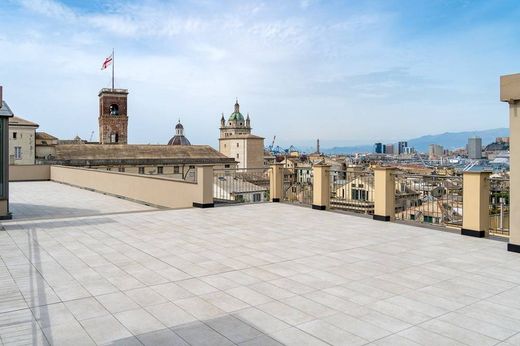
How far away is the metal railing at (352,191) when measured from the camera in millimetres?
10375

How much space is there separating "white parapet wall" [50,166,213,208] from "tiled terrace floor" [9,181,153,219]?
0.43 m

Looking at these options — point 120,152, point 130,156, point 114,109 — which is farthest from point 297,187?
point 114,109

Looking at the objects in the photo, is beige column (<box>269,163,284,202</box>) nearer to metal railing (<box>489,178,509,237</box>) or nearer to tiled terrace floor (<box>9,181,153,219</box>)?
tiled terrace floor (<box>9,181,153,219</box>)

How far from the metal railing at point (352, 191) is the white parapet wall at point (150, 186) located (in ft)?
11.3

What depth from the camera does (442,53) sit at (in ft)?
61.1

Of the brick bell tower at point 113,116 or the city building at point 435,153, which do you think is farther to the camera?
the brick bell tower at point 113,116

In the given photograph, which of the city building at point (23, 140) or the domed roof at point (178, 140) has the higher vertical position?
the domed roof at point (178, 140)

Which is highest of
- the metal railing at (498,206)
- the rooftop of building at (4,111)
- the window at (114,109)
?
the window at (114,109)

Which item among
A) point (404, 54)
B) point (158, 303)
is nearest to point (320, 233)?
point (158, 303)

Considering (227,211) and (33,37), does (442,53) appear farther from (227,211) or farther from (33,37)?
(33,37)

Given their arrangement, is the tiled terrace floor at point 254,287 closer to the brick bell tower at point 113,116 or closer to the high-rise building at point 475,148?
the high-rise building at point 475,148

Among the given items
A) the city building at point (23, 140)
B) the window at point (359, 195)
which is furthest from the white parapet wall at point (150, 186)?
the city building at point (23, 140)

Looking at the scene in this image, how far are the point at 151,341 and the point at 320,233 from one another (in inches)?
203

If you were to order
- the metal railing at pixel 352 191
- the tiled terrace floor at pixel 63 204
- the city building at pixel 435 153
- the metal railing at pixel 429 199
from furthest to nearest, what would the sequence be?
the city building at pixel 435 153, the tiled terrace floor at pixel 63 204, the metal railing at pixel 352 191, the metal railing at pixel 429 199
